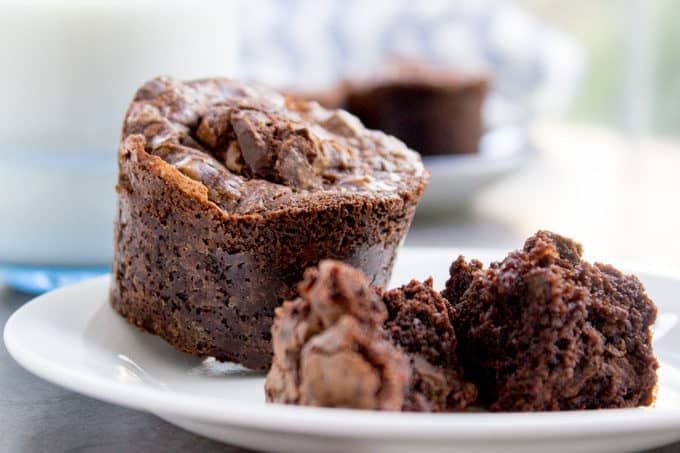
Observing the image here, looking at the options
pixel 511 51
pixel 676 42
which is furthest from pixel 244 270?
pixel 676 42

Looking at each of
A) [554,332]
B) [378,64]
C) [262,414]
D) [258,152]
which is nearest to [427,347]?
[554,332]

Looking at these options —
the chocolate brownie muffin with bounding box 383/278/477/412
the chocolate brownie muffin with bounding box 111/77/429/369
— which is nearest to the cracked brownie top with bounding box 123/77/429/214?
the chocolate brownie muffin with bounding box 111/77/429/369

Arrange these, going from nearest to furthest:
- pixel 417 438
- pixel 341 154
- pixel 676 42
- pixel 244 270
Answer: pixel 417 438, pixel 244 270, pixel 341 154, pixel 676 42

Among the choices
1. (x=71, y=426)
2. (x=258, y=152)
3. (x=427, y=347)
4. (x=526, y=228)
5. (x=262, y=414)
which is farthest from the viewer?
(x=526, y=228)

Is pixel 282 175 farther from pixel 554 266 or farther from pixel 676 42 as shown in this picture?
pixel 676 42

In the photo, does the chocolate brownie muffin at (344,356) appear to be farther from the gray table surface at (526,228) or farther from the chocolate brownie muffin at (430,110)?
the chocolate brownie muffin at (430,110)

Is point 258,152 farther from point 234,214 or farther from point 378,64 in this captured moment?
point 378,64
